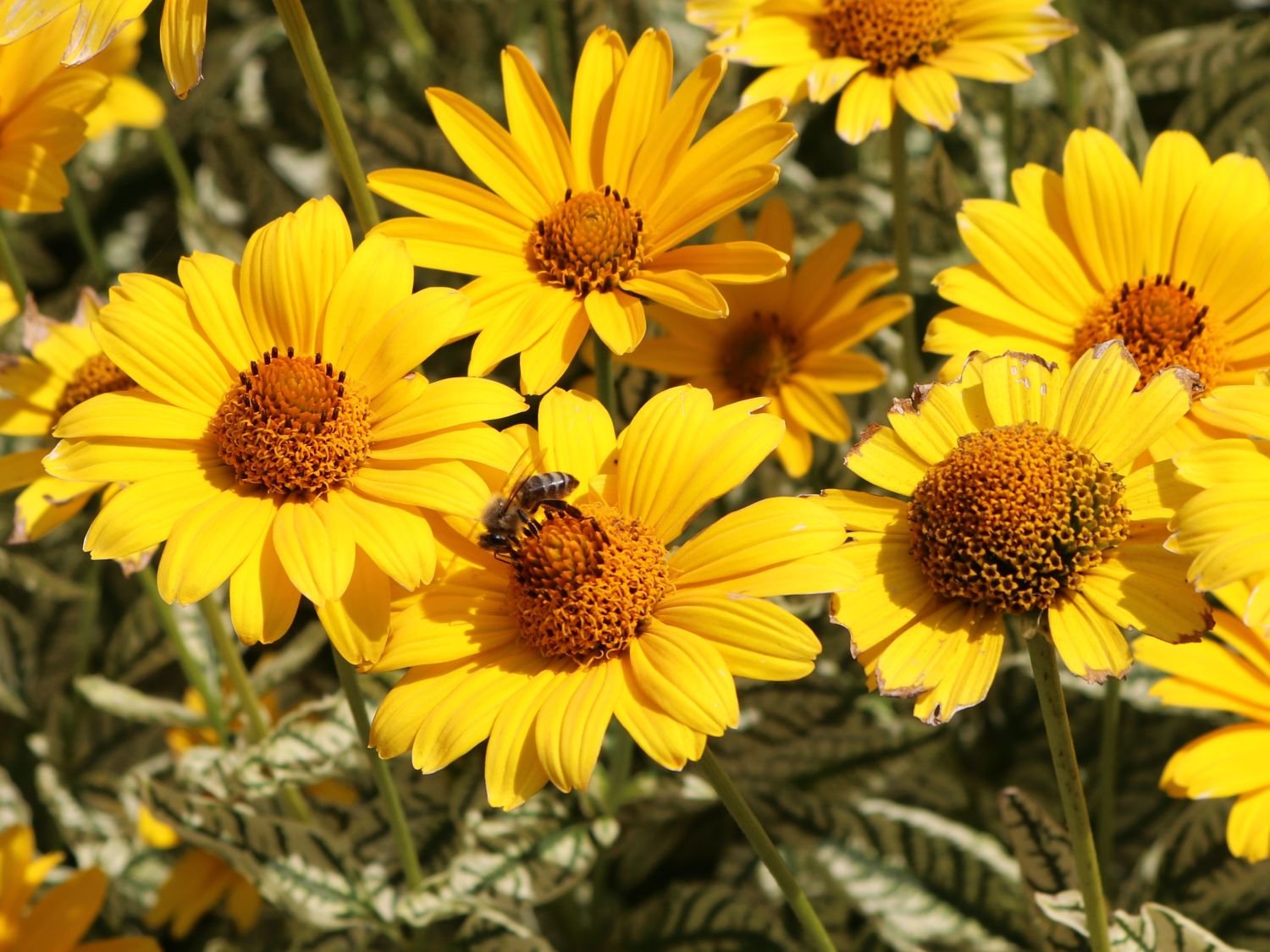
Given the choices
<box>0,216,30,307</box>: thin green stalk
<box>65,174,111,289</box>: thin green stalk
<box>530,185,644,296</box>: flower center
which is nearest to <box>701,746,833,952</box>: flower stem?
<box>530,185,644,296</box>: flower center

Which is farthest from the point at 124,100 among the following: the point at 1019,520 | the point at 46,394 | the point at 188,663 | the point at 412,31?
the point at 1019,520

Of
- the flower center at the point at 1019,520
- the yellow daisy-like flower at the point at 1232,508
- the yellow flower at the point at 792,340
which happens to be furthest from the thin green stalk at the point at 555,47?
the yellow daisy-like flower at the point at 1232,508

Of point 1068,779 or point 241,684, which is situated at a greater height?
point 1068,779

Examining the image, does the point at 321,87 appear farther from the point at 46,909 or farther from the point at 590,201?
the point at 46,909

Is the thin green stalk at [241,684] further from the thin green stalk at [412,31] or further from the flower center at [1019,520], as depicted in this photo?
the thin green stalk at [412,31]

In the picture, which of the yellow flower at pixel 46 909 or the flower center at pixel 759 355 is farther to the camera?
the flower center at pixel 759 355

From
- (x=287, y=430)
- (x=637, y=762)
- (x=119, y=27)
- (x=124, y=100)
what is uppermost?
(x=119, y=27)

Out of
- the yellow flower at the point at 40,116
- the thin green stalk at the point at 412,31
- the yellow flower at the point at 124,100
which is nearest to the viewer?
the yellow flower at the point at 40,116
